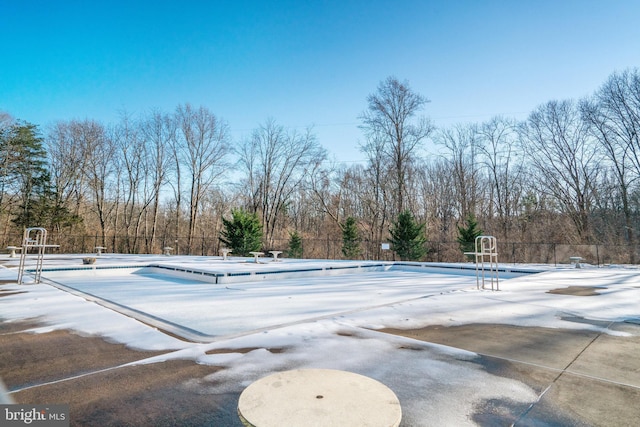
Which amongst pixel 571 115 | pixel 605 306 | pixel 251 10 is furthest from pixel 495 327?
pixel 571 115

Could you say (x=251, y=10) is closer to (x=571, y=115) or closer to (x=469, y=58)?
(x=469, y=58)

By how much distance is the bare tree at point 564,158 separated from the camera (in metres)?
17.8

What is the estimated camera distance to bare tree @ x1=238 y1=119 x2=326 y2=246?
75.3 feet

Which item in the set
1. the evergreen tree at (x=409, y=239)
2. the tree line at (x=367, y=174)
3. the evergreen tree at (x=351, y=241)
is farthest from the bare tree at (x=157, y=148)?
the evergreen tree at (x=409, y=239)

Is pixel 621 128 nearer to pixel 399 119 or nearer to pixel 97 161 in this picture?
pixel 399 119

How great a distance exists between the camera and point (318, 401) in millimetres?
1679

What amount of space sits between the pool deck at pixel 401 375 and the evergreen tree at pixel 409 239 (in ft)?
41.7

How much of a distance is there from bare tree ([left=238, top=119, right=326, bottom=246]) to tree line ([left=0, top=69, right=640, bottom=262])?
0.27 ft

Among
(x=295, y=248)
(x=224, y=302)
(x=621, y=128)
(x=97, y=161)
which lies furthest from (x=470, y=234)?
(x=97, y=161)

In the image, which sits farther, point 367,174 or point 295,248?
point 367,174

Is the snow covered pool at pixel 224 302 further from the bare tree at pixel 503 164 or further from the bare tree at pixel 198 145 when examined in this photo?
the bare tree at pixel 503 164

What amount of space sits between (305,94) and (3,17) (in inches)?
437

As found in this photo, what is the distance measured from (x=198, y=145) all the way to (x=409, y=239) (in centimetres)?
1561

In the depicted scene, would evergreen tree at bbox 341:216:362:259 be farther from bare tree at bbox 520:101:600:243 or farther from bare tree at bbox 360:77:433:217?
bare tree at bbox 520:101:600:243
